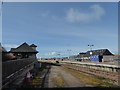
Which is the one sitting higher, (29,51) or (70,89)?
(29,51)

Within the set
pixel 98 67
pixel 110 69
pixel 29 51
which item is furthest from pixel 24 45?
pixel 110 69

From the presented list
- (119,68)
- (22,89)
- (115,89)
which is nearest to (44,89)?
(22,89)

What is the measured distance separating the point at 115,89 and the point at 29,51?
30.2 meters

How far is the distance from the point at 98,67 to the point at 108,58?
87.6 ft

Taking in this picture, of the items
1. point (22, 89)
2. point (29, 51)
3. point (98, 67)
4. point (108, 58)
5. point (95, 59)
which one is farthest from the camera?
point (95, 59)

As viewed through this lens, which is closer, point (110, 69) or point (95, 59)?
point (110, 69)

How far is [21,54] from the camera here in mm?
38938

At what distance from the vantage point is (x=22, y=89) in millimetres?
11328

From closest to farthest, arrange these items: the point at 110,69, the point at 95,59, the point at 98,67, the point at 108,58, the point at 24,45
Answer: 1. the point at 110,69
2. the point at 98,67
3. the point at 24,45
4. the point at 108,58
5. the point at 95,59

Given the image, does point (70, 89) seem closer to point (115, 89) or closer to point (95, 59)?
point (115, 89)

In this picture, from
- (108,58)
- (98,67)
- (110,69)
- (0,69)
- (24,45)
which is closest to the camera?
(0,69)

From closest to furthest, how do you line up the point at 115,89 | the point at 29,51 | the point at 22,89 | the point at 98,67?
1. the point at 22,89
2. the point at 115,89
3. the point at 98,67
4. the point at 29,51

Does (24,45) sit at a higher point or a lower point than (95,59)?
higher

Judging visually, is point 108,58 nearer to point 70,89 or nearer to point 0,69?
point 70,89
